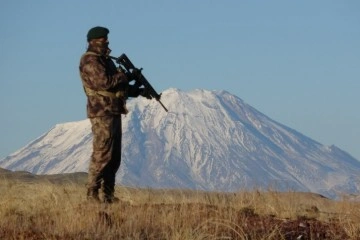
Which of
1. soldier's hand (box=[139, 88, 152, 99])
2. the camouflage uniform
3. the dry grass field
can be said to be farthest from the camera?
soldier's hand (box=[139, 88, 152, 99])

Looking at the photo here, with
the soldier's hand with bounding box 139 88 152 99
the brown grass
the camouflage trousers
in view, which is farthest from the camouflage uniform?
the soldier's hand with bounding box 139 88 152 99

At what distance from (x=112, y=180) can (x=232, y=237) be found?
3.66 m

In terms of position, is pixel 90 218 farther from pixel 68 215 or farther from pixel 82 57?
pixel 82 57

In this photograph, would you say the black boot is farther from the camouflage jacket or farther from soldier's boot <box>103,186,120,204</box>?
the camouflage jacket

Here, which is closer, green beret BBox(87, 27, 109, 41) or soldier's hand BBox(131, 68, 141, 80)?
green beret BBox(87, 27, 109, 41)

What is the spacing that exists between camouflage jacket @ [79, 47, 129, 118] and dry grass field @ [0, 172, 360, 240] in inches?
47.0

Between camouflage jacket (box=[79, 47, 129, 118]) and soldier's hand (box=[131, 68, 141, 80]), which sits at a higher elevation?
soldier's hand (box=[131, 68, 141, 80])

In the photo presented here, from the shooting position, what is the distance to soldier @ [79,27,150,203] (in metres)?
12.5

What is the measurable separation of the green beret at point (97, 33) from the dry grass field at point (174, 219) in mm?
2126

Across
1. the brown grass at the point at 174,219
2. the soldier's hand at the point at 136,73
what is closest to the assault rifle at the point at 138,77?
the soldier's hand at the point at 136,73

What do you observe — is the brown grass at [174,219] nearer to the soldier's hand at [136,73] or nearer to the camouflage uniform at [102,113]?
the camouflage uniform at [102,113]

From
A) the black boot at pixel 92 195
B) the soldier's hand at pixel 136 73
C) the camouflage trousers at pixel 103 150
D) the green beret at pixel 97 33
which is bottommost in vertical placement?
the black boot at pixel 92 195

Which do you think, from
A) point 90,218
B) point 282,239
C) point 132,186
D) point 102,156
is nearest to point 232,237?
point 282,239

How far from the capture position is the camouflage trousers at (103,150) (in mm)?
12508
